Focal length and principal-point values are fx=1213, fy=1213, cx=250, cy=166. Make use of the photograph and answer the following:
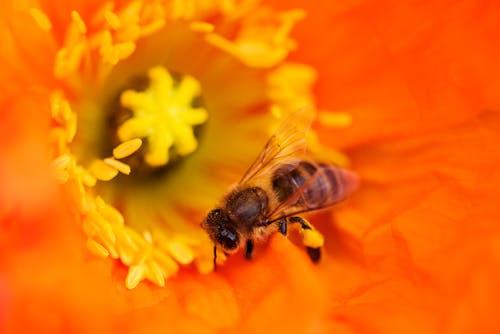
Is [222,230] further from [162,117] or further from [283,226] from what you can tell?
[162,117]

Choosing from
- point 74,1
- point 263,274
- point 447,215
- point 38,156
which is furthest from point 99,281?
point 447,215

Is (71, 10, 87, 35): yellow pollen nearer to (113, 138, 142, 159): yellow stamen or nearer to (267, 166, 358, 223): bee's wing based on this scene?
(113, 138, 142, 159): yellow stamen

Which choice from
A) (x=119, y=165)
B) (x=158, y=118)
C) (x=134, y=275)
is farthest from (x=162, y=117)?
(x=134, y=275)

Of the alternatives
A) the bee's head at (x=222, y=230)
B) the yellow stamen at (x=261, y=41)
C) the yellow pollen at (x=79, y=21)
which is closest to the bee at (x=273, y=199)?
the bee's head at (x=222, y=230)

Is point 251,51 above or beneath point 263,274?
above

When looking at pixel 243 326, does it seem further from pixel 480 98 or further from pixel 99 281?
pixel 480 98
